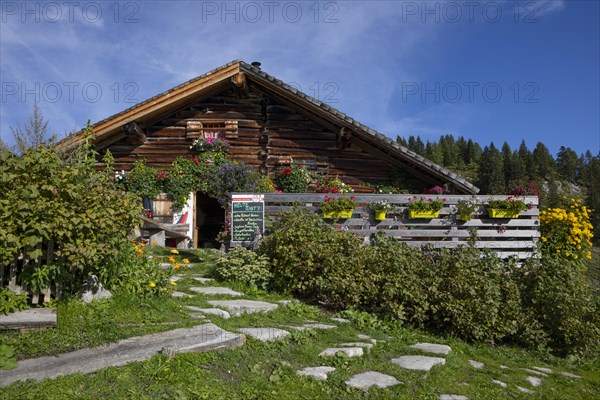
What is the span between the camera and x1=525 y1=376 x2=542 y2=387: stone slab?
4895 millimetres

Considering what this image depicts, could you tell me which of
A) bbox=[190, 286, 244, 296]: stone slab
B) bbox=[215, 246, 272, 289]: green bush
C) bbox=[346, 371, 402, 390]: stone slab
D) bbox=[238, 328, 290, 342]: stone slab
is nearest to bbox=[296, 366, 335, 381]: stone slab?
bbox=[346, 371, 402, 390]: stone slab

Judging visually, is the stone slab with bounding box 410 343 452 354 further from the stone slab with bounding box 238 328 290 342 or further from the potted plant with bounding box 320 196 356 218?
the potted plant with bounding box 320 196 356 218

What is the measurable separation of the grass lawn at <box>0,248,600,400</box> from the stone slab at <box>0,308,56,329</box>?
0.09 metres

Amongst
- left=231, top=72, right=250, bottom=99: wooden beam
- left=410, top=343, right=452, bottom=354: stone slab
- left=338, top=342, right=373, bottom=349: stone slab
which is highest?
left=231, top=72, right=250, bottom=99: wooden beam

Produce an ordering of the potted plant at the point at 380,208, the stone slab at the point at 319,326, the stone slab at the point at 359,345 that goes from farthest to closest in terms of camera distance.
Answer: the potted plant at the point at 380,208, the stone slab at the point at 319,326, the stone slab at the point at 359,345

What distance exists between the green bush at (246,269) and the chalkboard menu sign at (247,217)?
1.32m

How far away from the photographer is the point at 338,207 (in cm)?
898

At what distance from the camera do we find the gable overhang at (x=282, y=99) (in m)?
12.3

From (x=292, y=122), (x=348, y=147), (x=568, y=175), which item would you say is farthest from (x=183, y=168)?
(x=568, y=175)

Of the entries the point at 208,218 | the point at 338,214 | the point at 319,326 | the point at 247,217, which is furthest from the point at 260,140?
the point at 319,326

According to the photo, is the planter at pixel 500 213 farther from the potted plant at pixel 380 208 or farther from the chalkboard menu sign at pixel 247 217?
the chalkboard menu sign at pixel 247 217

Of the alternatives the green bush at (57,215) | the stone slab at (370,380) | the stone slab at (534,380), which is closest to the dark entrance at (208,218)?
the green bush at (57,215)

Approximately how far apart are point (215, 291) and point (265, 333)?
207 cm

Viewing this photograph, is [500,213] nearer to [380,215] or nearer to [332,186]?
[380,215]
